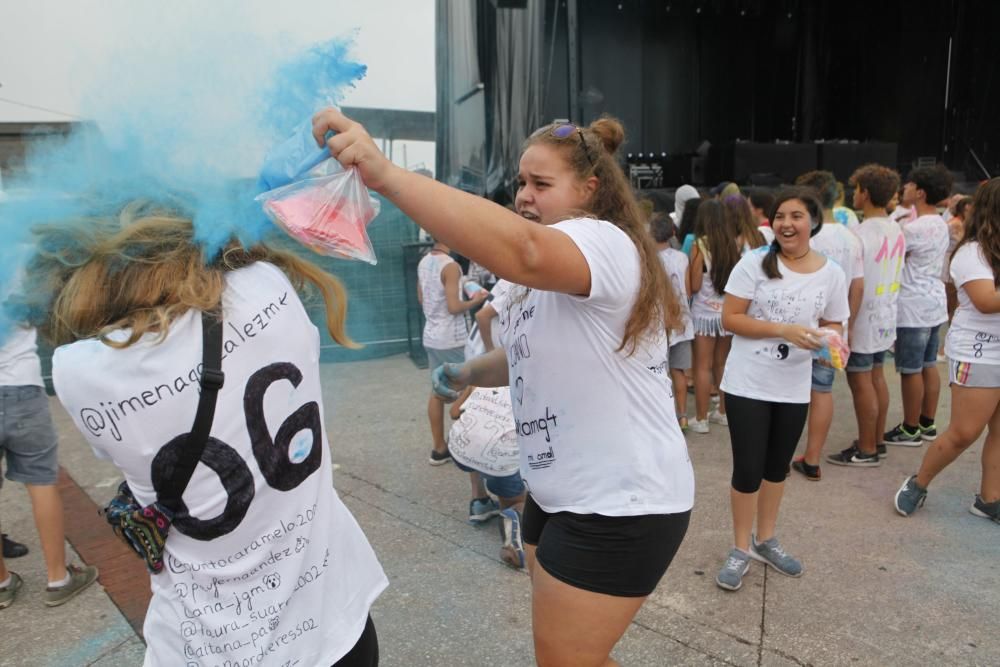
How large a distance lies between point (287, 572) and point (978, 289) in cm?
365

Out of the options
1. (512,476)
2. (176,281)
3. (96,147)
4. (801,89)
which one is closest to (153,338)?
(176,281)

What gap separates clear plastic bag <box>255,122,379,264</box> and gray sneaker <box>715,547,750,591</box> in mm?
2559

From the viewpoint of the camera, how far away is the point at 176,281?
1.22 meters

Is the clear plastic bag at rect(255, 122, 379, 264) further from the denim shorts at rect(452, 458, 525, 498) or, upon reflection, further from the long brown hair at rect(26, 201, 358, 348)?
the denim shorts at rect(452, 458, 525, 498)

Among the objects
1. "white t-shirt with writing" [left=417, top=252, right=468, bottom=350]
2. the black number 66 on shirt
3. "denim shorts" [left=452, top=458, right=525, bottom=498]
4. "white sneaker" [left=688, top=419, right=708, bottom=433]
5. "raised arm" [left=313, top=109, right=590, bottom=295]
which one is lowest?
"white sneaker" [left=688, top=419, right=708, bottom=433]

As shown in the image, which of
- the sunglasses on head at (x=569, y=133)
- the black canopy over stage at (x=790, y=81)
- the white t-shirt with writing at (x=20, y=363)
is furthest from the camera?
the black canopy over stage at (x=790, y=81)

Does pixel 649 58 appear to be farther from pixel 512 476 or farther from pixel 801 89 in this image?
pixel 512 476

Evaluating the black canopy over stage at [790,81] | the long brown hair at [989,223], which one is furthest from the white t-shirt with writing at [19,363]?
the black canopy over stage at [790,81]

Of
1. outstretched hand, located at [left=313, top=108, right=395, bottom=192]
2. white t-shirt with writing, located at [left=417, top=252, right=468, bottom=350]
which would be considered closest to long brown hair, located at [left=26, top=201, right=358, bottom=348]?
outstretched hand, located at [left=313, top=108, right=395, bottom=192]

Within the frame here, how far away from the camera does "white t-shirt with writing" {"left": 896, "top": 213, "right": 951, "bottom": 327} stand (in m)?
4.90

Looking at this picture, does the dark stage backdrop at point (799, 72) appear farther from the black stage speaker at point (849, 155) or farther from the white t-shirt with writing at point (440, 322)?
the white t-shirt with writing at point (440, 322)

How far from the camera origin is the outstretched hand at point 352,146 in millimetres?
1182

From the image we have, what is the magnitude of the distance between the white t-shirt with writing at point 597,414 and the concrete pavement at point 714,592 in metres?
1.30

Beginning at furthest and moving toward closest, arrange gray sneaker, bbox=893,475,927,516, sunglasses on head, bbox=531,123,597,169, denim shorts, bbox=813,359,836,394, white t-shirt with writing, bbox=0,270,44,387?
denim shorts, bbox=813,359,836,394, gray sneaker, bbox=893,475,927,516, white t-shirt with writing, bbox=0,270,44,387, sunglasses on head, bbox=531,123,597,169
